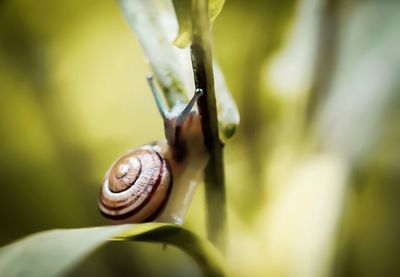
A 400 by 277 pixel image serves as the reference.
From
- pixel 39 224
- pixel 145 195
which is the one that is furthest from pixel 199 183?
pixel 39 224

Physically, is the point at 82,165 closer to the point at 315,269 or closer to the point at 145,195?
the point at 145,195

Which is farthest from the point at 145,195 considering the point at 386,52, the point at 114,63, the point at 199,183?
the point at 386,52

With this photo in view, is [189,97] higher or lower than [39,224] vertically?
higher

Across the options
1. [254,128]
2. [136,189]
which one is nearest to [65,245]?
[136,189]

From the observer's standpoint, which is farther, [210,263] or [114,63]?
Answer: [114,63]

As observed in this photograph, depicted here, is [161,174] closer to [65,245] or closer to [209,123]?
[209,123]

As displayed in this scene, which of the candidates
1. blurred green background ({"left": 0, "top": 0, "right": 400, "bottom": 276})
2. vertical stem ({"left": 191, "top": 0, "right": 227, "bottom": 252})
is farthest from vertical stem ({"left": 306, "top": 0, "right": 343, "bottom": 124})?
vertical stem ({"left": 191, "top": 0, "right": 227, "bottom": 252})

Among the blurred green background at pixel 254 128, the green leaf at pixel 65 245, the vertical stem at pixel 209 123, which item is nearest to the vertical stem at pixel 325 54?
the blurred green background at pixel 254 128

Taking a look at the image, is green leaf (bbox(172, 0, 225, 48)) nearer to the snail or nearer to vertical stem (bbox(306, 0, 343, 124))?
the snail
